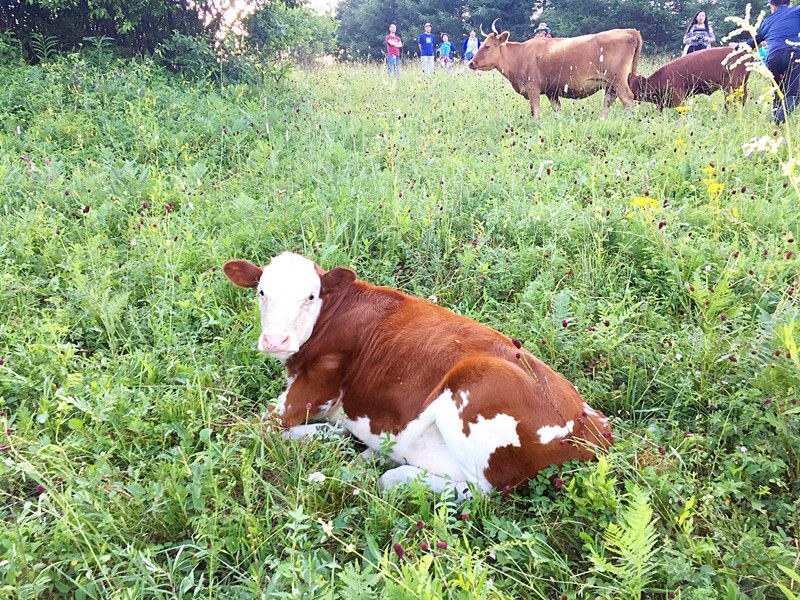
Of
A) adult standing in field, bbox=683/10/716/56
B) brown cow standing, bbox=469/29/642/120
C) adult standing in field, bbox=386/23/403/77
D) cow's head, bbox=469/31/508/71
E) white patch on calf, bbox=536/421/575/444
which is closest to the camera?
white patch on calf, bbox=536/421/575/444

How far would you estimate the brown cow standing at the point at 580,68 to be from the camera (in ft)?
32.1

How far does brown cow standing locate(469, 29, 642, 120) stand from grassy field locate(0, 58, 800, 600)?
289cm

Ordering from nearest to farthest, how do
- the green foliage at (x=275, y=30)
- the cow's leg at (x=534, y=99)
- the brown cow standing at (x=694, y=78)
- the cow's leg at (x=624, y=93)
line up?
the cow's leg at (x=534, y=99)
the brown cow standing at (x=694, y=78)
the cow's leg at (x=624, y=93)
the green foliage at (x=275, y=30)

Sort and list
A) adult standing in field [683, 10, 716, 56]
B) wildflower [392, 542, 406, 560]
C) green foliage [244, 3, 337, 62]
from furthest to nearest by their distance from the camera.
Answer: adult standing in field [683, 10, 716, 56]
green foliage [244, 3, 337, 62]
wildflower [392, 542, 406, 560]

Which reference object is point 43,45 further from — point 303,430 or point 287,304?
point 303,430

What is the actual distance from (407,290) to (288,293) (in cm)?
132

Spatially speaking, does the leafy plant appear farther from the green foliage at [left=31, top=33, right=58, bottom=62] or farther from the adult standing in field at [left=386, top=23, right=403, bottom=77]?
the adult standing in field at [left=386, top=23, right=403, bottom=77]

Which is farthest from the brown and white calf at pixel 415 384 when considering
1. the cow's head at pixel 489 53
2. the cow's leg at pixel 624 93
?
the cow's head at pixel 489 53

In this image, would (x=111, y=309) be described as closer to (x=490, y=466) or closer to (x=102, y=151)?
(x=490, y=466)

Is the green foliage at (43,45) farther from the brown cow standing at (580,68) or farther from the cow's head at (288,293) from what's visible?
the cow's head at (288,293)

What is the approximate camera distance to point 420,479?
2473 millimetres

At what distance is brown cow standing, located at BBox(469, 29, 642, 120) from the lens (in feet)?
32.1

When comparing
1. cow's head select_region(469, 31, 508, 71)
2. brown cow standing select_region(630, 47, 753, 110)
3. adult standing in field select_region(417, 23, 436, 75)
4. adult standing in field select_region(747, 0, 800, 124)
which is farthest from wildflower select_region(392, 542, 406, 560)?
adult standing in field select_region(417, 23, 436, 75)

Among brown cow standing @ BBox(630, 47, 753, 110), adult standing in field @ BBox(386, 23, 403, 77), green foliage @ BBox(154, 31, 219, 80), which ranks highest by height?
adult standing in field @ BBox(386, 23, 403, 77)
